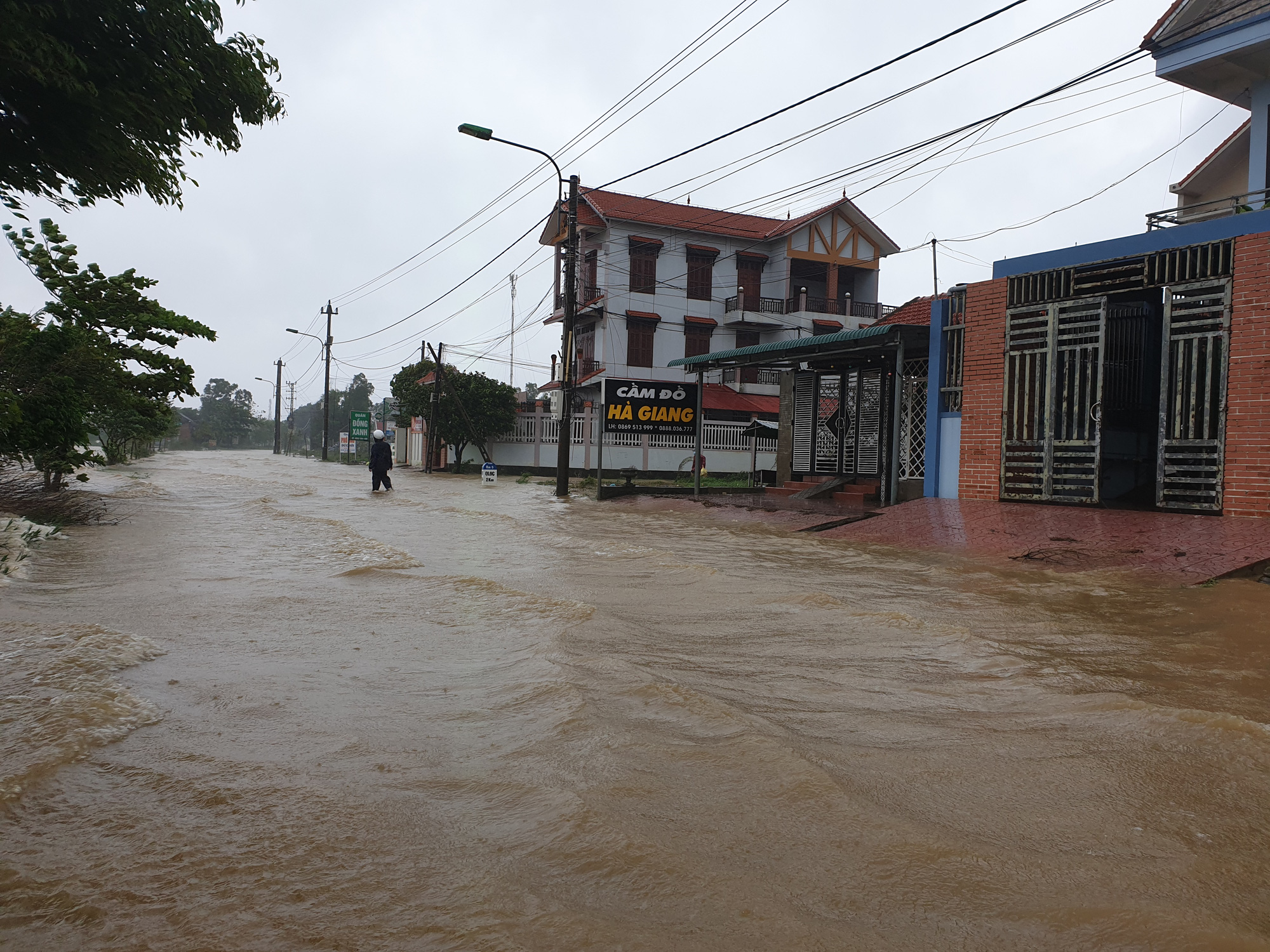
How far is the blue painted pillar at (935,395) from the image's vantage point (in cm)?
1290

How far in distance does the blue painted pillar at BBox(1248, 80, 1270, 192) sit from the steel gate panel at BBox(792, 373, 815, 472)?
27.1ft

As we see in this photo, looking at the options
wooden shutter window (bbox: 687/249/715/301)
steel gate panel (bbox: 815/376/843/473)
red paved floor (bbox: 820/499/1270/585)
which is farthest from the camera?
wooden shutter window (bbox: 687/249/715/301)

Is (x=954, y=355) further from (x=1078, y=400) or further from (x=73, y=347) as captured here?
(x=73, y=347)

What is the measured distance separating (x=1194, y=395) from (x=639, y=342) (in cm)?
2951

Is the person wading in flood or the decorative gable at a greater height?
the decorative gable

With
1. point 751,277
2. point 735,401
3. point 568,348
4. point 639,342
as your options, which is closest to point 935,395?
point 568,348

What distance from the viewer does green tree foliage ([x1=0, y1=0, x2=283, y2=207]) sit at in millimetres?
3031

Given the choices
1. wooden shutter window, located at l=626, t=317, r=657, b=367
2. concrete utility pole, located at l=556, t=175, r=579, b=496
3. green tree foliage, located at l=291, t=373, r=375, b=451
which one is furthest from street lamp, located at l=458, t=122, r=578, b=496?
green tree foliage, located at l=291, t=373, r=375, b=451

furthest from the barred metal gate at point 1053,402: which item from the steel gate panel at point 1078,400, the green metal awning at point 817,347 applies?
the green metal awning at point 817,347

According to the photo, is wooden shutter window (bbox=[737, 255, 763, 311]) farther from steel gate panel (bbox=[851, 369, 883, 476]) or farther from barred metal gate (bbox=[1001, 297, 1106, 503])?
barred metal gate (bbox=[1001, 297, 1106, 503])

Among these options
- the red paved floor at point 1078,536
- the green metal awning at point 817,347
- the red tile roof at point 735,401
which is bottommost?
the red paved floor at point 1078,536

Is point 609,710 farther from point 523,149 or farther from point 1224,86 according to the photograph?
point 523,149

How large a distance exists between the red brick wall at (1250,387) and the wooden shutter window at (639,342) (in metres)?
29.3

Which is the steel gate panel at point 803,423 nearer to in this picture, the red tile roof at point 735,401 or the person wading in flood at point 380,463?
the person wading in flood at point 380,463
